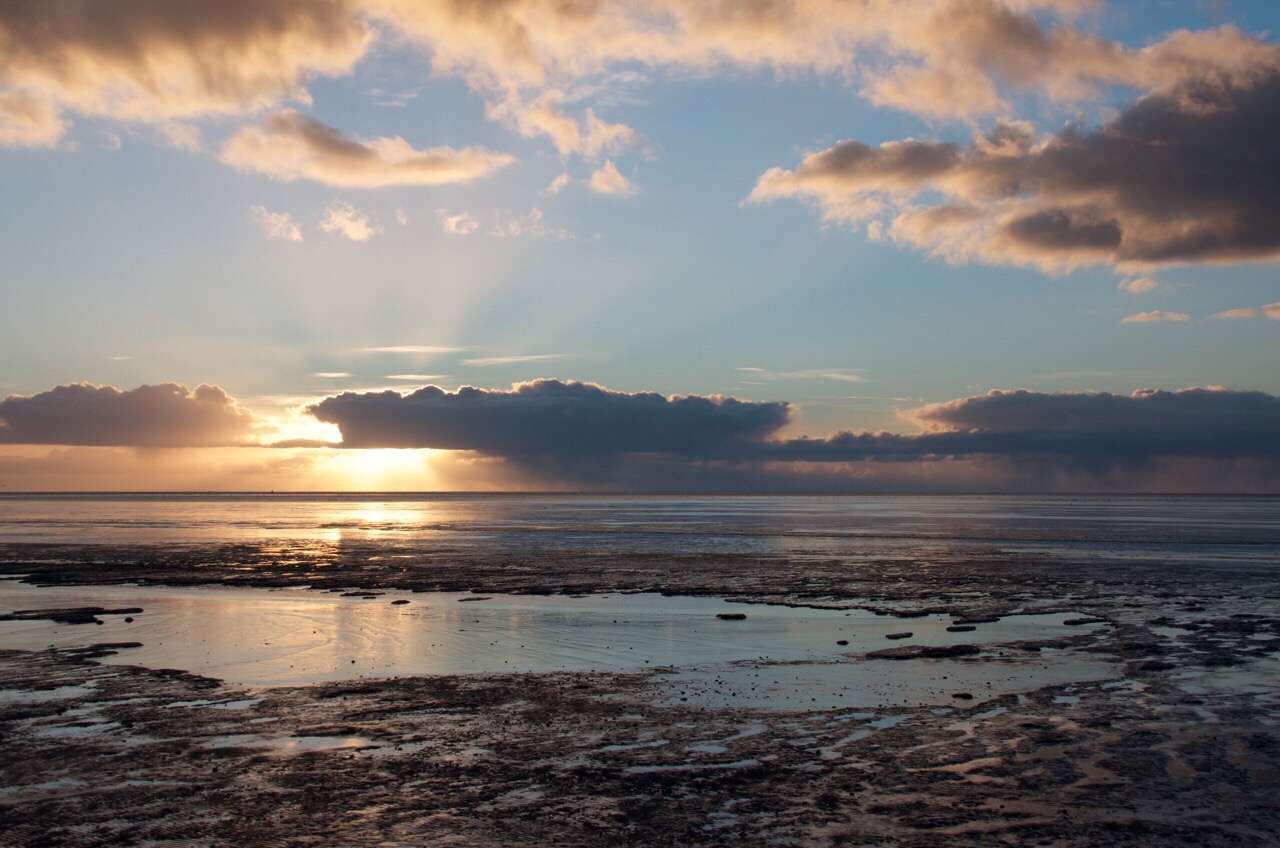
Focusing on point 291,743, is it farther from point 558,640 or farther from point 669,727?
point 558,640

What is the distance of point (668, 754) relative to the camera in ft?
40.9

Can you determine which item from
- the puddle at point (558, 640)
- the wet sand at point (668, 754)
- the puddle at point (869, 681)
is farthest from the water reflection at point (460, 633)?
the puddle at point (869, 681)

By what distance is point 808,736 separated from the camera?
13.4 meters

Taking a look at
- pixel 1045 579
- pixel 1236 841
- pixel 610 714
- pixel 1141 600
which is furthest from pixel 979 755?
pixel 1045 579

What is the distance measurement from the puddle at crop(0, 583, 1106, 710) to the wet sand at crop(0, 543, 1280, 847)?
11.9 inches

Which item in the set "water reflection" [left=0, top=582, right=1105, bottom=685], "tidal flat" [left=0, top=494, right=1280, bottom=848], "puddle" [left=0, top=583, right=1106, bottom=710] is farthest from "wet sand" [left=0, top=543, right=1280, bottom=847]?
"water reflection" [left=0, top=582, right=1105, bottom=685]

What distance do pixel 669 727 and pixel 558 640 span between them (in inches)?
348

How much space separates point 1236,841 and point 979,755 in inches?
133

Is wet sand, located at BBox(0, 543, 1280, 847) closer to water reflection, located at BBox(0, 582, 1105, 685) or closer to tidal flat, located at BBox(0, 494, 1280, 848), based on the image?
tidal flat, located at BBox(0, 494, 1280, 848)

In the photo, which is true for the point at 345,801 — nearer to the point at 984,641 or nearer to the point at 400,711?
the point at 400,711

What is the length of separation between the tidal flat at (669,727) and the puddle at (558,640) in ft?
0.47

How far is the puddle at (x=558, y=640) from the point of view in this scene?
1744 centimetres

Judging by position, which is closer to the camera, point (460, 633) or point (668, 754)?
point (668, 754)

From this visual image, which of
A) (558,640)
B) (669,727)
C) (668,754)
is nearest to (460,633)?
(558,640)
